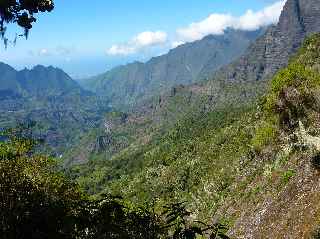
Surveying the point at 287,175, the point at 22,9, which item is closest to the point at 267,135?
the point at 287,175

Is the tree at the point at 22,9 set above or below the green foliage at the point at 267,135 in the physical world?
above

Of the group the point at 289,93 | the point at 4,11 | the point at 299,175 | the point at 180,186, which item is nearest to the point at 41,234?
the point at 4,11

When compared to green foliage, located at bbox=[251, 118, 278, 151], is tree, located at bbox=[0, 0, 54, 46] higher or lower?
higher

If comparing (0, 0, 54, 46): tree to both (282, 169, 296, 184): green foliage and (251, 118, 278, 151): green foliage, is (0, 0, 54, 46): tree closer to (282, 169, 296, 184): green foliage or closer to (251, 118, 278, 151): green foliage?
(282, 169, 296, 184): green foliage

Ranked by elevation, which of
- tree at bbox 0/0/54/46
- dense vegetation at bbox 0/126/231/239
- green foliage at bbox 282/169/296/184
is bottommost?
green foliage at bbox 282/169/296/184

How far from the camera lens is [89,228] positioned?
29.1 feet

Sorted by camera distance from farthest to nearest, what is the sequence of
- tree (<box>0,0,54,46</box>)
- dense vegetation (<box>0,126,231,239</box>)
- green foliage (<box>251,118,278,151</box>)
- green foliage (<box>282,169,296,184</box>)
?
green foliage (<box>251,118,278,151</box>)
green foliage (<box>282,169,296,184</box>)
tree (<box>0,0,54,46</box>)
dense vegetation (<box>0,126,231,239</box>)

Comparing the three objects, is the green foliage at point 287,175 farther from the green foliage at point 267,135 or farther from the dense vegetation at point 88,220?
the dense vegetation at point 88,220

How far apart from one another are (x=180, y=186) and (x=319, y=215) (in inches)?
5010

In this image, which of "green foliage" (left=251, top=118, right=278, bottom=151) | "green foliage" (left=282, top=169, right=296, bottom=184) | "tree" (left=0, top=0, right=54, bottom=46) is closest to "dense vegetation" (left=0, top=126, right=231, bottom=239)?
"tree" (left=0, top=0, right=54, bottom=46)

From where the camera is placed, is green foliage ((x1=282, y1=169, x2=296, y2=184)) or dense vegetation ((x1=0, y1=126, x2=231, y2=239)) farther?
green foliage ((x1=282, y1=169, x2=296, y2=184))

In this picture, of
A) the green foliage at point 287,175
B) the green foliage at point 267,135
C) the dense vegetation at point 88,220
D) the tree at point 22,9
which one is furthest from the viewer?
the green foliage at point 267,135

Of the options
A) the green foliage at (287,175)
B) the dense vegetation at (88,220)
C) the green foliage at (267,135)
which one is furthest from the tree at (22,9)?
the green foliage at (267,135)

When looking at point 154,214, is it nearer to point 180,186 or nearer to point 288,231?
point 288,231
